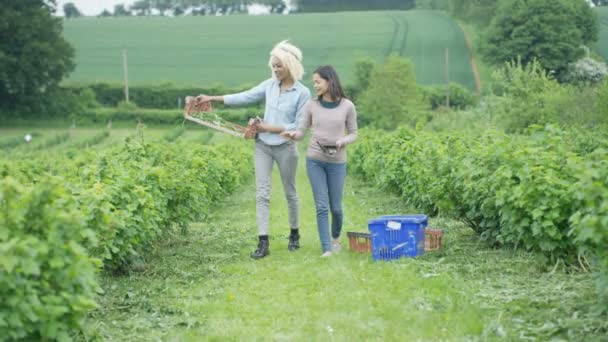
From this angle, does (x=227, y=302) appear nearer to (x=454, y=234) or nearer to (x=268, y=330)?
(x=268, y=330)

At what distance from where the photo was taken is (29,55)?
61.6 metres

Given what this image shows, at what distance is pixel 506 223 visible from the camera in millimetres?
8234

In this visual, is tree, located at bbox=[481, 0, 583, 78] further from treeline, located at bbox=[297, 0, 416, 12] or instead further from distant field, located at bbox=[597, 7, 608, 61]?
treeline, located at bbox=[297, 0, 416, 12]

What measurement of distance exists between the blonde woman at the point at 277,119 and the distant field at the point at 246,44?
63597 mm

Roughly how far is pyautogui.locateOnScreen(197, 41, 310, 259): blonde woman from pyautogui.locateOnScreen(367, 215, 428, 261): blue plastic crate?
1207 millimetres

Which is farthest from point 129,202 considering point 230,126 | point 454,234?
point 454,234

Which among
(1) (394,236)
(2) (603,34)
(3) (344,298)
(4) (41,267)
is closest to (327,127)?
(1) (394,236)

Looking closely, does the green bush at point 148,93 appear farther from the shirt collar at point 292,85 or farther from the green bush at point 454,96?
the shirt collar at point 292,85

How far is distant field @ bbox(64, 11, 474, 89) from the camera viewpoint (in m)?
78.3

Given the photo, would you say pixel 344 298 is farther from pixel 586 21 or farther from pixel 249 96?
pixel 586 21

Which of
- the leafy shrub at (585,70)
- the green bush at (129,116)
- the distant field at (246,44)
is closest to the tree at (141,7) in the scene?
the distant field at (246,44)

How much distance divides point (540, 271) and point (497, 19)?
54.2m

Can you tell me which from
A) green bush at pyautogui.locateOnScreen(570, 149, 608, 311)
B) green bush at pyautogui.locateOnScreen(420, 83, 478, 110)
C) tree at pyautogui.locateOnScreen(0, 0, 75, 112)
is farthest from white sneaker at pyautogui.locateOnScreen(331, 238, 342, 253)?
green bush at pyautogui.locateOnScreen(420, 83, 478, 110)

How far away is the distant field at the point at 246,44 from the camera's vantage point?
7831cm
